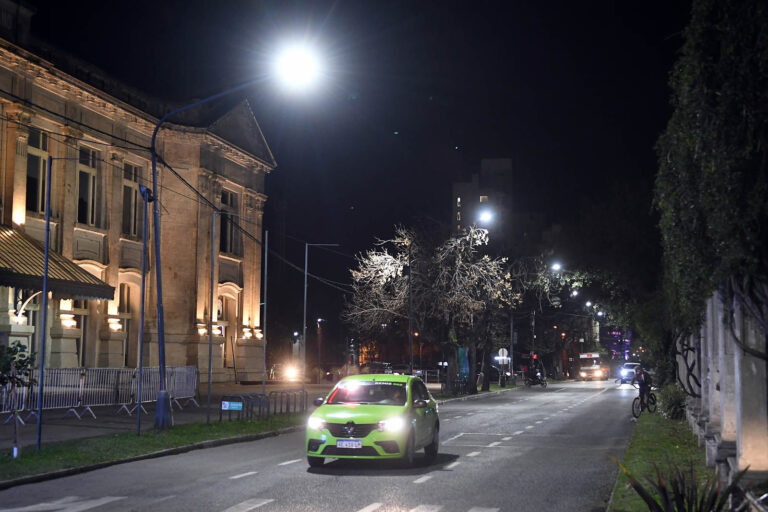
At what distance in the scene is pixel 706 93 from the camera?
28.9 feet

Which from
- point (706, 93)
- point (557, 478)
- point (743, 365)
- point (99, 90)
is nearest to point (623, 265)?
point (557, 478)

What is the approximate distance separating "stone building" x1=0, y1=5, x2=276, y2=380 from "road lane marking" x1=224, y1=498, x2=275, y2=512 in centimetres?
1804

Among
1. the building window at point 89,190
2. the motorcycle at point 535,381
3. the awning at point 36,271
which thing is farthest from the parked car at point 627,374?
the awning at point 36,271

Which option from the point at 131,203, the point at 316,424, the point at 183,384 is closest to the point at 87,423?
the point at 183,384

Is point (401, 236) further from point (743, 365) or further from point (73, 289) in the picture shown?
point (743, 365)

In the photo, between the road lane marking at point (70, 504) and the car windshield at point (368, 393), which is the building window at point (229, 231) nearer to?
the car windshield at point (368, 393)

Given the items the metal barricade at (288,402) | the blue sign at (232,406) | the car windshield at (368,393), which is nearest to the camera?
the car windshield at (368,393)

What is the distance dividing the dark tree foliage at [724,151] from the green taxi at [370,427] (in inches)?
276

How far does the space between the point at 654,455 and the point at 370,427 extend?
17.0ft

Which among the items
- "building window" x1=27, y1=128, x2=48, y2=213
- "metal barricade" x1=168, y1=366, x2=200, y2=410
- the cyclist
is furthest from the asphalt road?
"building window" x1=27, y1=128, x2=48, y2=213

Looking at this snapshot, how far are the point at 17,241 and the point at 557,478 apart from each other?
966 inches

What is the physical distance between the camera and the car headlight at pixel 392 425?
1566 cm

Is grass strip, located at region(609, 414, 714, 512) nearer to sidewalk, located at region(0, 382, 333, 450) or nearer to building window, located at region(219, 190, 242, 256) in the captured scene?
sidewalk, located at region(0, 382, 333, 450)

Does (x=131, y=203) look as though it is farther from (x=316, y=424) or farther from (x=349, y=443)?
(x=349, y=443)
